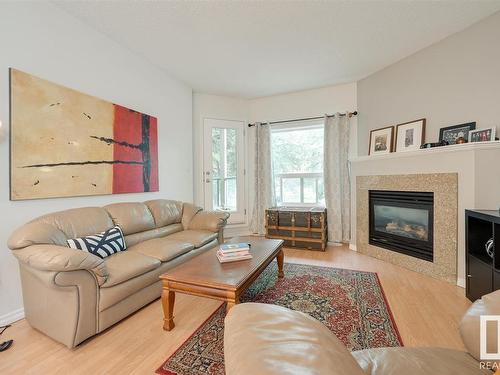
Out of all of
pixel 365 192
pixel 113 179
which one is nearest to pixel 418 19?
pixel 365 192

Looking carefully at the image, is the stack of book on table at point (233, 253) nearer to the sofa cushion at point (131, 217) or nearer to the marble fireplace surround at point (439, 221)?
the sofa cushion at point (131, 217)

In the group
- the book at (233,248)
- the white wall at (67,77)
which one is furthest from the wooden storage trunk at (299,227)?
the book at (233,248)

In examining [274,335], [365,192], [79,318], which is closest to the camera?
[274,335]

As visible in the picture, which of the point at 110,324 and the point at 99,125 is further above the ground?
the point at 99,125

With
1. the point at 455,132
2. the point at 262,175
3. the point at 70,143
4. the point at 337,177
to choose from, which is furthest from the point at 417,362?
the point at 262,175

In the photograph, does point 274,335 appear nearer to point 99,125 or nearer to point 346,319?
point 346,319

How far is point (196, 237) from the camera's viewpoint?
2871mm

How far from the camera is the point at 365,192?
349 centimetres

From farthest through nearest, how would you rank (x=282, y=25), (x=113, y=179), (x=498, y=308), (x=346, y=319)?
(x=113, y=179), (x=282, y=25), (x=346, y=319), (x=498, y=308)

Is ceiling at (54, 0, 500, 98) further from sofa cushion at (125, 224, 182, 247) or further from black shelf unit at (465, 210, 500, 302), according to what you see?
sofa cushion at (125, 224, 182, 247)

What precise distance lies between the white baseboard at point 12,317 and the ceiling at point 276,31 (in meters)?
2.64

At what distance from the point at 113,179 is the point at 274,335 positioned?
273 cm

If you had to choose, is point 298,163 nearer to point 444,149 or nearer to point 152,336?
point 444,149

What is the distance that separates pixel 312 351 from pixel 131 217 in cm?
253
